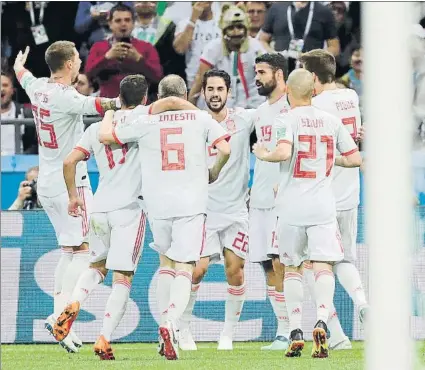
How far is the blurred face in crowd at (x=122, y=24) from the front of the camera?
11.7 metres

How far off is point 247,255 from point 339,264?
860mm

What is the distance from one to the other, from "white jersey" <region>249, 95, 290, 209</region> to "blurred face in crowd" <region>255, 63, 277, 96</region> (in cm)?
10

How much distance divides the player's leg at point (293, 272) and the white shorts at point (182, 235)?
1.73 ft

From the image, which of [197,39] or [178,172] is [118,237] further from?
[197,39]

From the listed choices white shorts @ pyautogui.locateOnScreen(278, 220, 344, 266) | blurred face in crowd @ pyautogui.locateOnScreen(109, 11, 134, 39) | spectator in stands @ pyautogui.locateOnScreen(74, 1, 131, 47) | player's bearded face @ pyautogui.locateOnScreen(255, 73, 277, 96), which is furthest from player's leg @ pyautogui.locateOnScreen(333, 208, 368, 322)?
spectator in stands @ pyautogui.locateOnScreen(74, 1, 131, 47)

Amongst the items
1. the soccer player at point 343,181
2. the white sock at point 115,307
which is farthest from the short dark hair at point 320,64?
the white sock at point 115,307

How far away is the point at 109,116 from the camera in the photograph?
27.2 feet

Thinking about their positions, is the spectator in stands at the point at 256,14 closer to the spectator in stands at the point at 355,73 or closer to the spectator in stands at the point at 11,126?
the spectator in stands at the point at 355,73

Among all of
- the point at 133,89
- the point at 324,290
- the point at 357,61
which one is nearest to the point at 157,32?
the point at 357,61

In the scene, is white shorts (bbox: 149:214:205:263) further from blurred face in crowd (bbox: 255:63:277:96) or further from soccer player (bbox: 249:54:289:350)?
blurred face in crowd (bbox: 255:63:277:96)

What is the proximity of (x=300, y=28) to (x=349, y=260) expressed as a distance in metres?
3.68

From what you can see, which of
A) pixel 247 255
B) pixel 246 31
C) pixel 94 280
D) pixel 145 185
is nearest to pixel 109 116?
pixel 145 185

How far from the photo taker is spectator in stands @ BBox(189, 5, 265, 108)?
11.5 meters

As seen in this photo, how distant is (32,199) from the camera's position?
10898 millimetres
